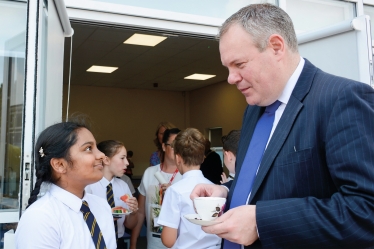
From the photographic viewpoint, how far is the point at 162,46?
6.84 m

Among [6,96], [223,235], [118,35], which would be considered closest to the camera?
[223,235]

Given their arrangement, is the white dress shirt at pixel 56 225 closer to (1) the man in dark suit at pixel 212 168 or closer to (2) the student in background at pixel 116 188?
(2) the student in background at pixel 116 188

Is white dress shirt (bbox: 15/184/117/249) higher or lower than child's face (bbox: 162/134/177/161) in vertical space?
lower

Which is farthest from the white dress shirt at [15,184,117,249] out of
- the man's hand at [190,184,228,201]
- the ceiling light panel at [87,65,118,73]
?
the ceiling light panel at [87,65,118,73]

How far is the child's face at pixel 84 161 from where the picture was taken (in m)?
1.59

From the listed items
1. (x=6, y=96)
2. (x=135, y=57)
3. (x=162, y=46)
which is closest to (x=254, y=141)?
(x=6, y=96)

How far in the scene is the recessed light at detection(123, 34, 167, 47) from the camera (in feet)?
20.5

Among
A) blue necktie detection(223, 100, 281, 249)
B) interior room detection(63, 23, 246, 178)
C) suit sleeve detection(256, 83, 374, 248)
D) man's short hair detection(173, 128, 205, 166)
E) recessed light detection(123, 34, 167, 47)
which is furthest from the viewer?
interior room detection(63, 23, 246, 178)

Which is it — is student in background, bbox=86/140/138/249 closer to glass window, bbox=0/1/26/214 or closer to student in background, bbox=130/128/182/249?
student in background, bbox=130/128/182/249

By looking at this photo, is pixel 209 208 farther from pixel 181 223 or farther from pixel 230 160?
pixel 230 160

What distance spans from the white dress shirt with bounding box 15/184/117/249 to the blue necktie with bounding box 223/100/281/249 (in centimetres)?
60

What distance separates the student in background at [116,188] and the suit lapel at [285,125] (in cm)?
176

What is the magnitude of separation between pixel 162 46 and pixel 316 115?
610cm

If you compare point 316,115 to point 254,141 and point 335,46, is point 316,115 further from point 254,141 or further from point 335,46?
point 335,46
